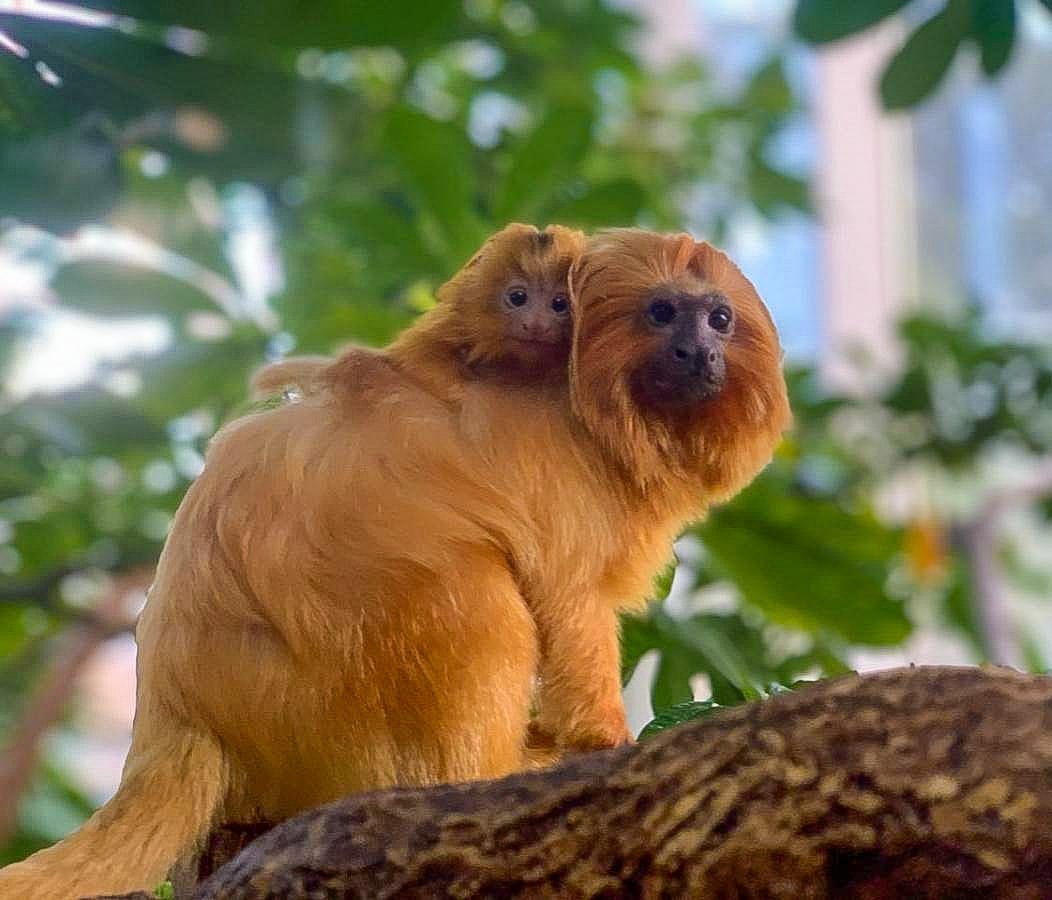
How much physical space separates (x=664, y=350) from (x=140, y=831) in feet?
2.29

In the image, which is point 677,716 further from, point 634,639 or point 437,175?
point 437,175

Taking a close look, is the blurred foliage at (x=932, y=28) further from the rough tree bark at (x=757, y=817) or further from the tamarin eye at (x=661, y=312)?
→ the rough tree bark at (x=757, y=817)

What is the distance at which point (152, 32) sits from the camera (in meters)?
1.85

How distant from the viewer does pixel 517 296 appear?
126 cm

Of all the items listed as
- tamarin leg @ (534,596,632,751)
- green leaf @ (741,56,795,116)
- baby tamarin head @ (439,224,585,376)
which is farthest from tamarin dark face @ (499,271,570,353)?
green leaf @ (741,56,795,116)

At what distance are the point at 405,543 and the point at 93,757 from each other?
378cm

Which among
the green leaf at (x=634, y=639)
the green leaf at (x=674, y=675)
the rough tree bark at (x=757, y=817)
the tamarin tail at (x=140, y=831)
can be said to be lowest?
the rough tree bark at (x=757, y=817)

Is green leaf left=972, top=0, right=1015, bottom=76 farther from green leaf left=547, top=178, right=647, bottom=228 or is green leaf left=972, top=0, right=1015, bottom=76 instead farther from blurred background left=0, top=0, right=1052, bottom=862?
green leaf left=547, top=178, right=647, bottom=228

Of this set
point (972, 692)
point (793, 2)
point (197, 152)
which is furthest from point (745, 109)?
point (972, 692)

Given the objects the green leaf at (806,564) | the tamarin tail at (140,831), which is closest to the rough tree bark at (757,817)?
the tamarin tail at (140,831)

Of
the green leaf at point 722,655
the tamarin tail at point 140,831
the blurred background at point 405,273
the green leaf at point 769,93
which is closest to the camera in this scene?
the tamarin tail at point 140,831

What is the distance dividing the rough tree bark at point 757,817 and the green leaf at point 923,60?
131cm

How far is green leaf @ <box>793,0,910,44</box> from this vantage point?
180cm

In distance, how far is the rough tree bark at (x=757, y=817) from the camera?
0.78 metres
